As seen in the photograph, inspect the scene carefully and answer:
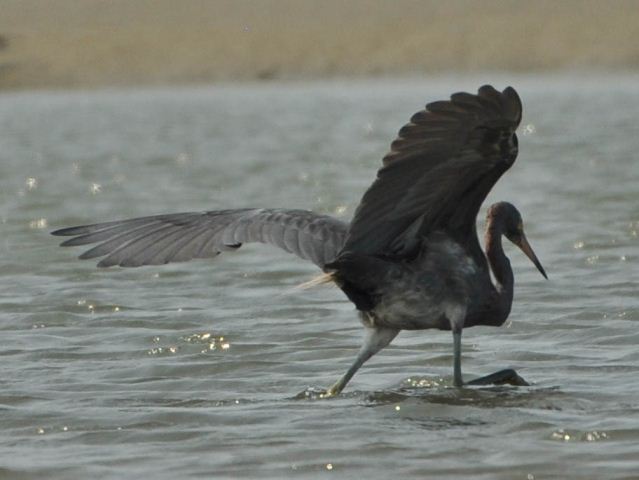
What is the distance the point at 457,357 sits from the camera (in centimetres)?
761

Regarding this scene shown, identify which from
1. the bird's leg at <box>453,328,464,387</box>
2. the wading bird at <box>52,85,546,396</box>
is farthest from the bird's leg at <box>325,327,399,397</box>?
the bird's leg at <box>453,328,464,387</box>

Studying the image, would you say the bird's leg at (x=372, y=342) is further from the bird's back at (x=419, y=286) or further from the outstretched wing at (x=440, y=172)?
the outstretched wing at (x=440, y=172)

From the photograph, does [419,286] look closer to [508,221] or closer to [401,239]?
[401,239]

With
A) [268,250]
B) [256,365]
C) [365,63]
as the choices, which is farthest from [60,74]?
[256,365]

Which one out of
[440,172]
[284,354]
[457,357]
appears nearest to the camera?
[440,172]

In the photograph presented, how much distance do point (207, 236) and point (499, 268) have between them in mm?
1315

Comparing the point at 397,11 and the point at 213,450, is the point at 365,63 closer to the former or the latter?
the point at 397,11

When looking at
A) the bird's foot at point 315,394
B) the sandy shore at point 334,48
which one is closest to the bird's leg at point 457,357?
the bird's foot at point 315,394

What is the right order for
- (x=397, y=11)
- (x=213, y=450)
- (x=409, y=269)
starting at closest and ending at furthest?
(x=213, y=450) → (x=409, y=269) → (x=397, y=11)

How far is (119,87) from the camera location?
3584 centimetres

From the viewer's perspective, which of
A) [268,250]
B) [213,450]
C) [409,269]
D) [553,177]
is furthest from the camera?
[553,177]

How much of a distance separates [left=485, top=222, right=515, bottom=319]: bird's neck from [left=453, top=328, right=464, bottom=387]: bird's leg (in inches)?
10.9

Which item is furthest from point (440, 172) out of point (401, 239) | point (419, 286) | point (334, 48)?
point (334, 48)

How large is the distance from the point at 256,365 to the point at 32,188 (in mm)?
9173
